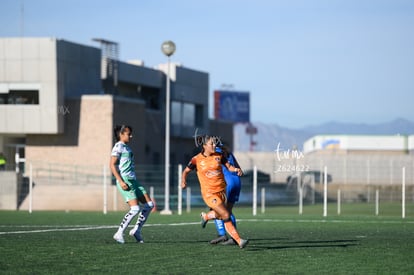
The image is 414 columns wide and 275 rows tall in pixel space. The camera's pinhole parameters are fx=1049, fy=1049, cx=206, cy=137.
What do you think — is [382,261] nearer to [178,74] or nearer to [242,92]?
[178,74]

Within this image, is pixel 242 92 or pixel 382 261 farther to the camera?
pixel 242 92

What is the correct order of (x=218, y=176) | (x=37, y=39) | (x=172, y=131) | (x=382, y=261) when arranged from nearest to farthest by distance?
(x=382, y=261), (x=218, y=176), (x=37, y=39), (x=172, y=131)

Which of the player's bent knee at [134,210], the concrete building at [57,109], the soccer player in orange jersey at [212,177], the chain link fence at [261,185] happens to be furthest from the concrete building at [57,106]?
the soccer player in orange jersey at [212,177]

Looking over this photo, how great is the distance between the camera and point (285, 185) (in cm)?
4703

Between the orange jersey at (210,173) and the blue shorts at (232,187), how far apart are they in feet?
5.14

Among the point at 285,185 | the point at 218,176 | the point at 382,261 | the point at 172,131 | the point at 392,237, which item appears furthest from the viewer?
the point at 172,131

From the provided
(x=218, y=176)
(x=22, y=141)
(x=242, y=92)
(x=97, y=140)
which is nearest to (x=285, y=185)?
(x=97, y=140)

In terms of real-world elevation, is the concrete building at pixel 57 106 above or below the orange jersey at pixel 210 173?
above

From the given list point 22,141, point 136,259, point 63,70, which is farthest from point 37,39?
point 136,259

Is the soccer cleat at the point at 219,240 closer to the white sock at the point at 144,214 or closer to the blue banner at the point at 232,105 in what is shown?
the white sock at the point at 144,214

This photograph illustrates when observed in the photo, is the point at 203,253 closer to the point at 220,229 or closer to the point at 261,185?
the point at 220,229

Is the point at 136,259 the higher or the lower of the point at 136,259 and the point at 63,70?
the lower

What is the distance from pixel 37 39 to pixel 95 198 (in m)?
13.1

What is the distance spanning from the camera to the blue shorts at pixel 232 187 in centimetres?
1734
